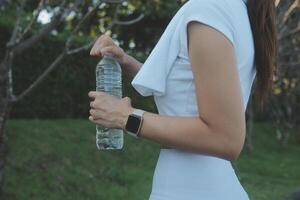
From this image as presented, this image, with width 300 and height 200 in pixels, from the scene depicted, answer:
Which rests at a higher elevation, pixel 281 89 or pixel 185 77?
pixel 185 77

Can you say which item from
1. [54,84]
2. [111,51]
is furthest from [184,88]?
[54,84]

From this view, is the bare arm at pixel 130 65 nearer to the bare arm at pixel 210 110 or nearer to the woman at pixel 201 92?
the woman at pixel 201 92

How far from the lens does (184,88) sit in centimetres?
162

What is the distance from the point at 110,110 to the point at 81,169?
278 inches

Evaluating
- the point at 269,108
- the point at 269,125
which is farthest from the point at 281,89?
the point at 269,125

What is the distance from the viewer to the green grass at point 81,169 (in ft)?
25.3

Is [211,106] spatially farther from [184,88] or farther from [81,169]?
[81,169]

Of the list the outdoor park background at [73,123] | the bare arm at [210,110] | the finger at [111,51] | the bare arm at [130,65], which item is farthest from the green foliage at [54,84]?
the bare arm at [210,110]

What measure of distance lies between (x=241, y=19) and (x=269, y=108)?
14.7 metres

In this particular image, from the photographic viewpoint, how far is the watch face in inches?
63.4

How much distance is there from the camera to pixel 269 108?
16047 millimetres

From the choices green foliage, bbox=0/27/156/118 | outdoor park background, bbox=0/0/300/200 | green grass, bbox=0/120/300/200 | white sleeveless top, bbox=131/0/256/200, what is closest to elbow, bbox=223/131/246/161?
white sleeveless top, bbox=131/0/256/200

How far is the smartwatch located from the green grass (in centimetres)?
582

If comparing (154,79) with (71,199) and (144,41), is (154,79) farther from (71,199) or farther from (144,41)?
(144,41)
